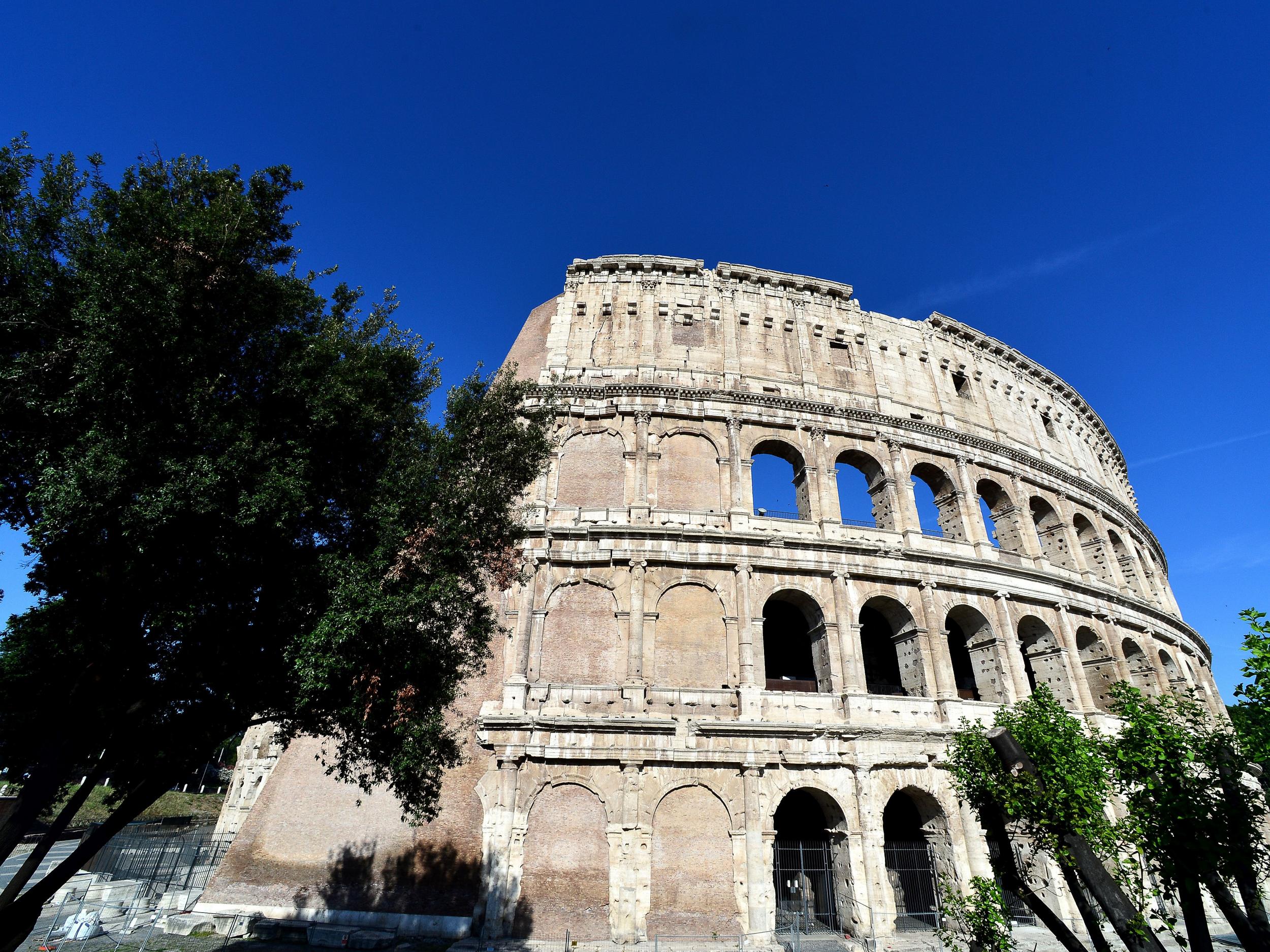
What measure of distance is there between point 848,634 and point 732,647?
3400 millimetres

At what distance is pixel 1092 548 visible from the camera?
24.9 m

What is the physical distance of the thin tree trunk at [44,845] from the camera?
25.8 feet

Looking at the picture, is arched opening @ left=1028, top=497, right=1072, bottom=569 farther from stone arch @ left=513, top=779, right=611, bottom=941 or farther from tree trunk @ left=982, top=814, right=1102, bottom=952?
stone arch @ left=513, top=779, right=611, bottom=941

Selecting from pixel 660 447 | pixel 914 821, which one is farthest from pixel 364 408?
pixel 914 821

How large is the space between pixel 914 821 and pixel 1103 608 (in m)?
10.3

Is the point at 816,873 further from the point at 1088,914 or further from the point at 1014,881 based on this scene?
the point at 1088,914

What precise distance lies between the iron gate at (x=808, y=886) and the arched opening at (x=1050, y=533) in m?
13.3

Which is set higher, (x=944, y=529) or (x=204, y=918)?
(x=944, y=529)

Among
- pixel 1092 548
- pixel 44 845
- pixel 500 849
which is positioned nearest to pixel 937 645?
pixel 1092 548

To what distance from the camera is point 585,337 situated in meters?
22.3

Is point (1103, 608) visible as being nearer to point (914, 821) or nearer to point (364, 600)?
point (914, 821)

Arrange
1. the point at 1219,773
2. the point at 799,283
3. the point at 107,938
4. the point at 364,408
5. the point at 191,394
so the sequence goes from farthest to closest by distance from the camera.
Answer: the point at 799,283 < the point at 107,938 < the point at 364,408 < the point at 1219,773 < the point at 191,394

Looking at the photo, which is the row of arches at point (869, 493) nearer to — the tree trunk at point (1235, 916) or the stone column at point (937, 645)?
the stone column at point (937, 645)

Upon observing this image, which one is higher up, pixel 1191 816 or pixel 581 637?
pixel 581 637
